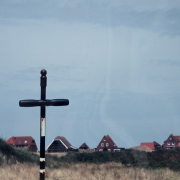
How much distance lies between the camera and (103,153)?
2788 centimetres

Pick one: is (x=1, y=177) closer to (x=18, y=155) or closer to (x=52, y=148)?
(x=18, y=155)

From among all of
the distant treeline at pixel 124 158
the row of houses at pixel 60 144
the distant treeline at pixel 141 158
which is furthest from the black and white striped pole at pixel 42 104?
the row of houses at pixel 60 144

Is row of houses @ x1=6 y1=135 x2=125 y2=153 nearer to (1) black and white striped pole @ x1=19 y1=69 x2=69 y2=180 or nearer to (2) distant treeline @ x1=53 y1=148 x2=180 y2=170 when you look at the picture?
(2) distant treeline @ x1=53 y1=148 x2=180 y2=170

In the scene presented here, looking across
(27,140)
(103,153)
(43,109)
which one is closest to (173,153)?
(103,153)

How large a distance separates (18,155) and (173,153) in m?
12.0

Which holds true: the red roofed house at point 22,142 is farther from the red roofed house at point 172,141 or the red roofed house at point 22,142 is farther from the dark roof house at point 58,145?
the red roofed house at point 172,141

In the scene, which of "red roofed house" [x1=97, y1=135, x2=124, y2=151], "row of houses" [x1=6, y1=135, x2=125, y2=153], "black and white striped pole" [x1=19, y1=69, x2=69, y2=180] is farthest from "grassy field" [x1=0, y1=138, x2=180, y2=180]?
"red roofed house" [x1=97, y1=135, x2=124, y2=151]

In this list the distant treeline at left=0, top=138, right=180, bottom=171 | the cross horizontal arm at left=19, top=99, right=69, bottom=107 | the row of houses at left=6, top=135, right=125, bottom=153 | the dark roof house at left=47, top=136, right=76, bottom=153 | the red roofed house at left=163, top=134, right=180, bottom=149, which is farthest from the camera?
the red roofed house at left=163, top=134, right=180, bottom=149

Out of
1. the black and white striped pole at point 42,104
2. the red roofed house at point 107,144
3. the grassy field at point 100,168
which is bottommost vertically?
the grassy field at point 100,168

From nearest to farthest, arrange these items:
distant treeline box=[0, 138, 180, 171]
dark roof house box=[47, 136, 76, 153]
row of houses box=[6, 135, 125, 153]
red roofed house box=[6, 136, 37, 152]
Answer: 1. distant treeline box=[0, 138, 180, 171]
2. row of houses box=[6, 135, 125, 153]
3. dark roof house box=[47, 136, 76, 153]
4. red roofed house box=[6, 136, 37, 152]

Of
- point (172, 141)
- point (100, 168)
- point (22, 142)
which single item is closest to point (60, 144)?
point (22, 142)

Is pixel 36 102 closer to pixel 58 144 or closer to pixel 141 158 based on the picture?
pixel 141 158

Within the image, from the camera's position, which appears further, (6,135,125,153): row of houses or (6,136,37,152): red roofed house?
(6,136,37,152): red roofed house

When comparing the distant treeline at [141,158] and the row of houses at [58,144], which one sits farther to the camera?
the row of houses at [58,144]
